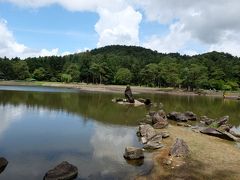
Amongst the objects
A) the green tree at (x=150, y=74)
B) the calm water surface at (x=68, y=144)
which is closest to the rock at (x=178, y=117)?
the calm water surface at (x=68, y=144)

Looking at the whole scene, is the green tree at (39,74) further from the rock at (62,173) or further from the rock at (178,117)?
the rock at (62,173)

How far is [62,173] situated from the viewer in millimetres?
17250

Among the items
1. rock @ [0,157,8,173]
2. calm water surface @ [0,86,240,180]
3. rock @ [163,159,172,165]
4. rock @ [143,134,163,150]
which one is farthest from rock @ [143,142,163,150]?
rock @ [0,157,8,173]

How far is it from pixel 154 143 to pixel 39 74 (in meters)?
137

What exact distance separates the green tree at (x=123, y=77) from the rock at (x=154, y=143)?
114024 millimetres

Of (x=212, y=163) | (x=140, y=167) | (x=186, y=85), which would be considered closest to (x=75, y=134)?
(x=140, y=167)

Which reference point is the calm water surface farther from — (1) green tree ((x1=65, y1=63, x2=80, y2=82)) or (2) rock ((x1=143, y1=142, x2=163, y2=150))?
(1) green tree ((x1=65, y1=63, x2=80, y2=82))

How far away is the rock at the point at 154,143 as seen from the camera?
988 inches

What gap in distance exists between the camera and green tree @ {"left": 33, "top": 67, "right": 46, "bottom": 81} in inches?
6127

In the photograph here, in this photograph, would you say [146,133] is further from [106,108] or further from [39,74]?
[39,74]

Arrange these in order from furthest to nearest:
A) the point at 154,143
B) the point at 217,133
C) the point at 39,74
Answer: the point at 39,74
the point at 217,133
the point at 154,143

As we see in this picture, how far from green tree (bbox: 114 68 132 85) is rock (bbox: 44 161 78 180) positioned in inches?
4865

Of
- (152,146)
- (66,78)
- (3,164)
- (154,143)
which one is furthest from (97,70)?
(3,164)

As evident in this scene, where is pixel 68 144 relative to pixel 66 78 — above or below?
below
